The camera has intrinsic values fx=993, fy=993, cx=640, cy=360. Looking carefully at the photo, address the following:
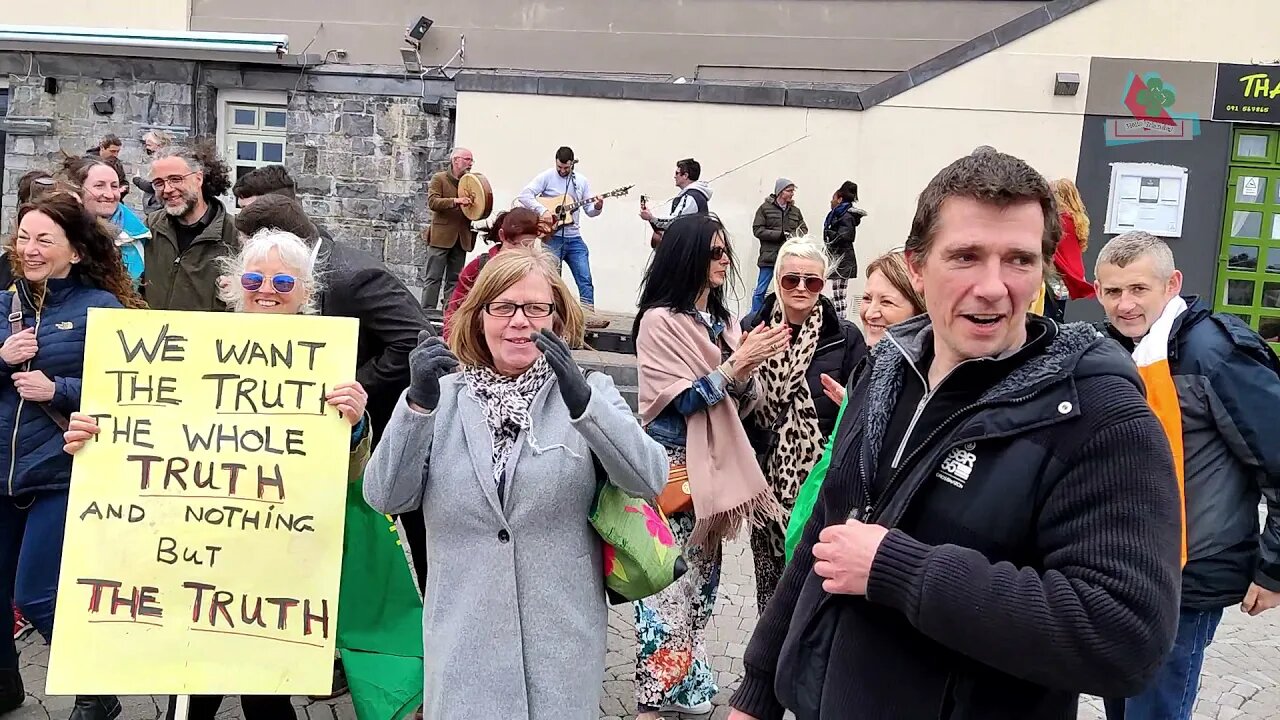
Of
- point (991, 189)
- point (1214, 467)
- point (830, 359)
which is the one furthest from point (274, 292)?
point (1214, 467)

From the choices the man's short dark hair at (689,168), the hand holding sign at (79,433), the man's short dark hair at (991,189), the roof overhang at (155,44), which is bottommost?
the hand holding sign at (79,433)

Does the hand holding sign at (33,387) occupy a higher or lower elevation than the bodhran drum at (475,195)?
lower

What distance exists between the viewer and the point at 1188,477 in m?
3.07

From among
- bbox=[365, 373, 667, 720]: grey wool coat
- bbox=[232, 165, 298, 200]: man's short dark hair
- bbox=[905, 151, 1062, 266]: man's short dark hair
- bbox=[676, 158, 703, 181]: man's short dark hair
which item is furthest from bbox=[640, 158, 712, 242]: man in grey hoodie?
bbox=[905, 151, 1062, 266]: man's short dark hair

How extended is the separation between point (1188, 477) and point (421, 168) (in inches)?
510

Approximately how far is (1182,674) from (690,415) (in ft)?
5.98

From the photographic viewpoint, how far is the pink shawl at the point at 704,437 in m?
3.77

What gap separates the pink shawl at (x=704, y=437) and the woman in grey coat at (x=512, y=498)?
1125 millimetres

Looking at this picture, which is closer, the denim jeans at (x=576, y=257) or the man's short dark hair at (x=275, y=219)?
the man's short dark hair at (x=275, y=219)

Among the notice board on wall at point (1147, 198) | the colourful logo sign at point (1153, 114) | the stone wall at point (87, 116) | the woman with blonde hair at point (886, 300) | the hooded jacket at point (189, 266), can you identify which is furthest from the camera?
the stone wall at point (87, 116)

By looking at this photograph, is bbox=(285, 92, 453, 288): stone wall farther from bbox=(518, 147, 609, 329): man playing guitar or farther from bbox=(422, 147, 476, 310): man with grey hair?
bbox=(518, 147, 609, 329): man playing guitar

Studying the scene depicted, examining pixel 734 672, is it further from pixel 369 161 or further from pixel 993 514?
pixel 369 161

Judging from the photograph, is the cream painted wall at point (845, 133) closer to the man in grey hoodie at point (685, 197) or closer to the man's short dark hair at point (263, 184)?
the man in grey hoodie at point (685, 197)

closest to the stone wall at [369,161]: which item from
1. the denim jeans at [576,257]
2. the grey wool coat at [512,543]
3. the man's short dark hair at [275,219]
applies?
the denim jeans at [576,257]
